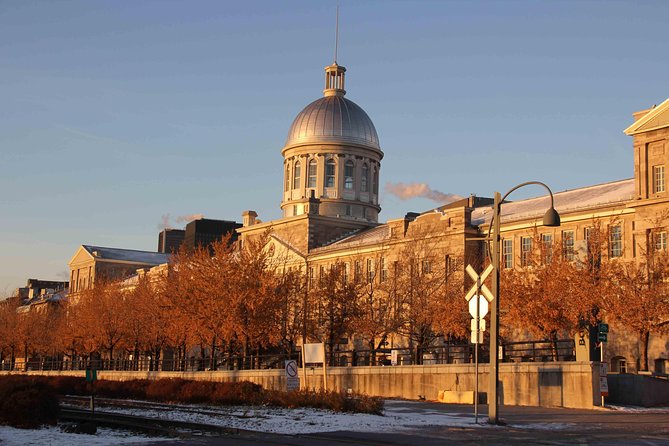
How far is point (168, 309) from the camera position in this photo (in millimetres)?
77438

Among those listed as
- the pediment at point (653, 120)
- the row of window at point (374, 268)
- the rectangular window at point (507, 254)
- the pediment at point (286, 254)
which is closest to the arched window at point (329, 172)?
the pediment at point (286, 254)

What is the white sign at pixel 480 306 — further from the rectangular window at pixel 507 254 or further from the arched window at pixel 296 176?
the arched window at pixel 296 176

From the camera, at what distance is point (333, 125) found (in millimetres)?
107000

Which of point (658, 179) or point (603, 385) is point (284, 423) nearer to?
point (603, 385)

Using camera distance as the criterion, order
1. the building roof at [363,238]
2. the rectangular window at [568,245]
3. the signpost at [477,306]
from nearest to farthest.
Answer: the signpost at [477,306] < the rectangular window at [568,245] < the building roof at [363,238]

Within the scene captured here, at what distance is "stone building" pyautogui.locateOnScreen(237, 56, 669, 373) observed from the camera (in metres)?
63.7

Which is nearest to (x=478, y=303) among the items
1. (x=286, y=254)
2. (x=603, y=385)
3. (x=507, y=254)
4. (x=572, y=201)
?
(x=603, y=385)

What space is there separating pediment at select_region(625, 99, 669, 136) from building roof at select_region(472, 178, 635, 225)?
16.6 feet

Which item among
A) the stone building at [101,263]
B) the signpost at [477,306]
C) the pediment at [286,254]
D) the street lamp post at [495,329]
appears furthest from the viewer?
the stone building at [101,263]

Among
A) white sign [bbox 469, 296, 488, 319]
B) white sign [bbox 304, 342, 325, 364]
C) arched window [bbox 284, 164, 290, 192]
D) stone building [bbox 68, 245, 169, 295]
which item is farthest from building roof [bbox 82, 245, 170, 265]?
white sign [bbox 469, 296, 488, 319]

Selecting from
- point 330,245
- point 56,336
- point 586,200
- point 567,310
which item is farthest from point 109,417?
point 56,336

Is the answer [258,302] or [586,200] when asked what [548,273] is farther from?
[258,302]

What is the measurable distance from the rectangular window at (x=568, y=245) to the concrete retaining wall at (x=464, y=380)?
→ 53.6ft

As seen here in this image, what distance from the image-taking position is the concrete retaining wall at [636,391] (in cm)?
4153
